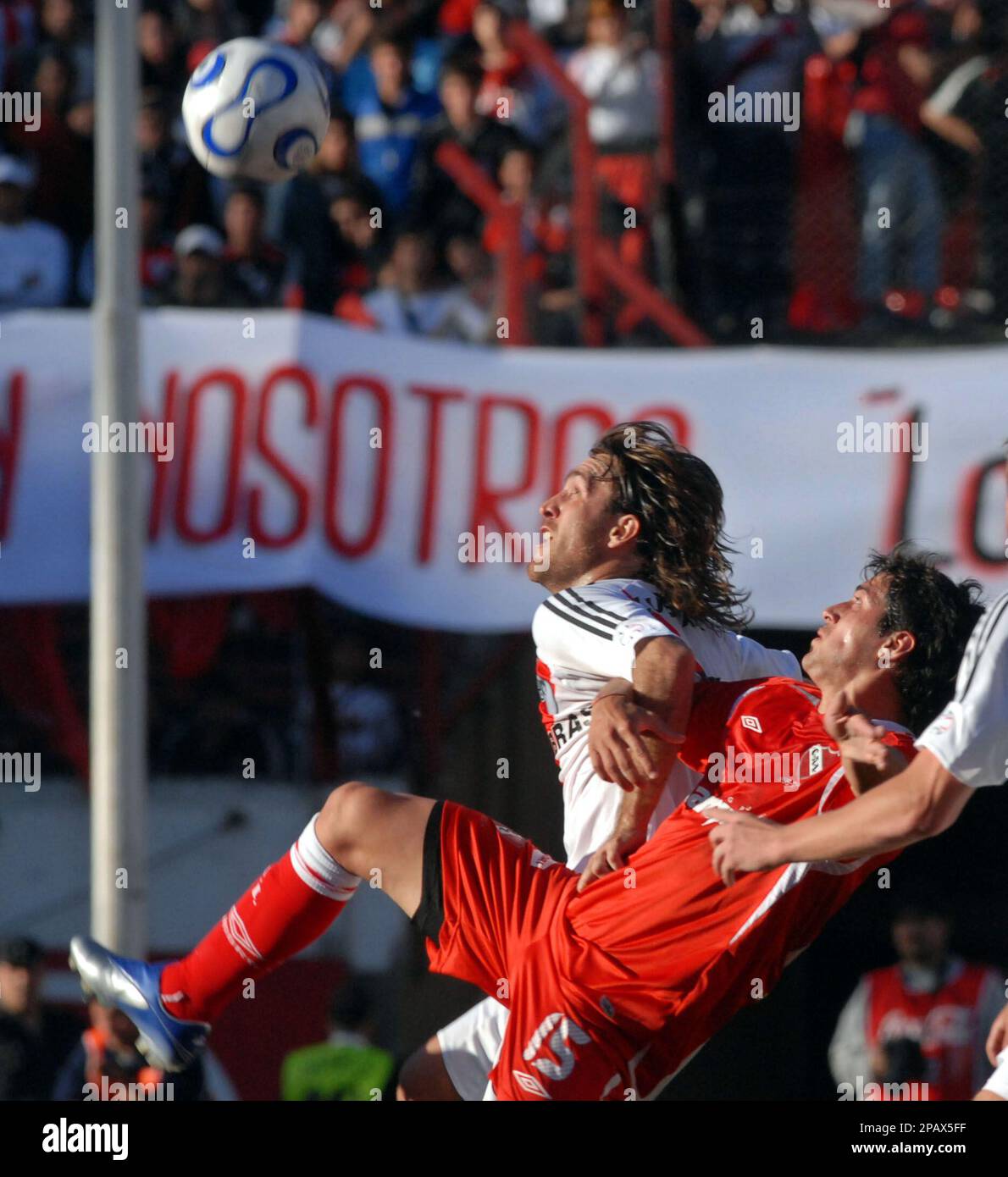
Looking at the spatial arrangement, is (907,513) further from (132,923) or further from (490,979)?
(490,979)

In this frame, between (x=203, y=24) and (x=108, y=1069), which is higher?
(x=203, y=24)

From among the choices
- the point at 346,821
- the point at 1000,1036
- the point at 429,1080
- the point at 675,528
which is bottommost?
the point at 429,1080

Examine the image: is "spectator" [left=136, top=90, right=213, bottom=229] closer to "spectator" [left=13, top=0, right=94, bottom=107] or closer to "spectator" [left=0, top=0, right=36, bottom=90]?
"spectator" [left=13, top=0, right=94, bottom=107]

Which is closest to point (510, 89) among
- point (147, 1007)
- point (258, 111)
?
point (258, 111)

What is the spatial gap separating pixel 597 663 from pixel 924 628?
2.24ft

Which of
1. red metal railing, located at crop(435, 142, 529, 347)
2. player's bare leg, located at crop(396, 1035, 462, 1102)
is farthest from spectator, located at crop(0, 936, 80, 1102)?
red metal railing, located at crop(435, 142, 529, 347)

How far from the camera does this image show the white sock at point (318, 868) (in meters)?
4.46

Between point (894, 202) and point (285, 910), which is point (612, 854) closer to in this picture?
point (285, 910)

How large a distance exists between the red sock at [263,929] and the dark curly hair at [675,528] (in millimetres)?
971

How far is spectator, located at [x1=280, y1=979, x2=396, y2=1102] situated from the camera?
25.2ft

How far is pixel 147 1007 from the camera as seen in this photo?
4.54 m
